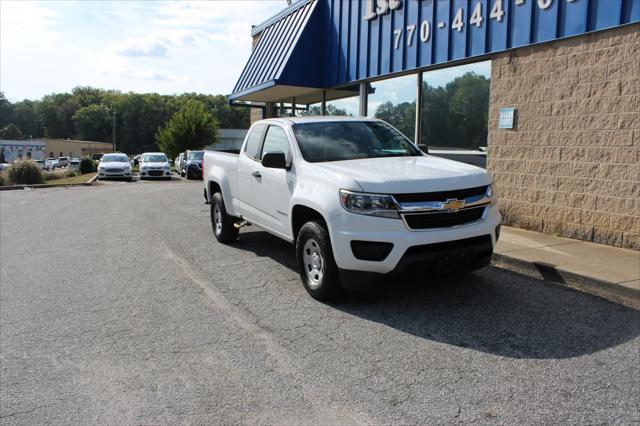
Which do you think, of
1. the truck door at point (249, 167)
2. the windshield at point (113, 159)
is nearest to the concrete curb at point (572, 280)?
the truck door at point (249, 167)

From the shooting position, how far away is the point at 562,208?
26.7 feet

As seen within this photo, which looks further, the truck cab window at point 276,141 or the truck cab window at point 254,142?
the truck cab window at point 254,142

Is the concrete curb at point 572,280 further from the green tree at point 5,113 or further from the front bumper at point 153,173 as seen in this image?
the green tree at point 5,113

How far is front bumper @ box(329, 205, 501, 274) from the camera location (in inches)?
186

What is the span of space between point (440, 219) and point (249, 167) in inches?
124

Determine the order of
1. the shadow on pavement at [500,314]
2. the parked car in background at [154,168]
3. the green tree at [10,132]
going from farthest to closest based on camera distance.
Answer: the green tree at [10,132], the parked car in background at [154,168], the shadow on pavement at [500,314]

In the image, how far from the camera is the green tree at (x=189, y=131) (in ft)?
176

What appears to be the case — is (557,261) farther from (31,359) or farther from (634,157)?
(31,359)

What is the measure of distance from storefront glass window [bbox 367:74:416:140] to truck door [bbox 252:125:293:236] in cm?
576

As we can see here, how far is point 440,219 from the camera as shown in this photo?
4906 millimetres

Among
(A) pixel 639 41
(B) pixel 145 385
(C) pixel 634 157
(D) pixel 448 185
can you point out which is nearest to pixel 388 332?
(D) pixel 448 185

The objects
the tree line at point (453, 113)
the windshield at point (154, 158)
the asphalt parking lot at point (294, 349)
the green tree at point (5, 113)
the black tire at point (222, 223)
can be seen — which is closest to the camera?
the asphalt parking lot at point (294, 349)

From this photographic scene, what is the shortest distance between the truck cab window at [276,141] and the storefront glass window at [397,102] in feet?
18.9

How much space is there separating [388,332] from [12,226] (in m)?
9.47
